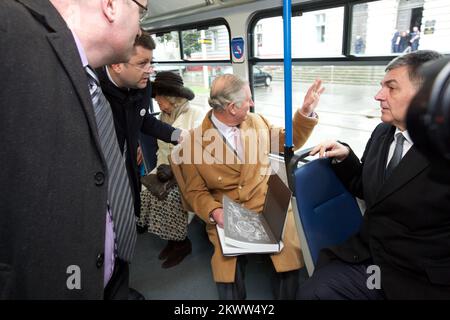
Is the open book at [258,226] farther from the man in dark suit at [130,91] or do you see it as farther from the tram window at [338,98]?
the tram window at [338,98]

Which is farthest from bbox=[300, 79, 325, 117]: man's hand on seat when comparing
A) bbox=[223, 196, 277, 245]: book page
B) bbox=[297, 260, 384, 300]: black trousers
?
bbox=[297, 260, 384, 300]: black trousers

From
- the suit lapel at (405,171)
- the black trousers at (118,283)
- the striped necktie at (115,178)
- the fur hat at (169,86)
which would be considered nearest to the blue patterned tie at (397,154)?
the suit lapel at (405,171)

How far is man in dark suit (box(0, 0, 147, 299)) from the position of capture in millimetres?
614

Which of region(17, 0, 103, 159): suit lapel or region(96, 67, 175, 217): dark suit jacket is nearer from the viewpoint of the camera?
region(17, 0, 103, 159): suit lapel

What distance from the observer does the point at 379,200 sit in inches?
53.7

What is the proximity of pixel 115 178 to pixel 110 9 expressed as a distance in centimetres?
59

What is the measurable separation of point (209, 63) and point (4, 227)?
3030 mm

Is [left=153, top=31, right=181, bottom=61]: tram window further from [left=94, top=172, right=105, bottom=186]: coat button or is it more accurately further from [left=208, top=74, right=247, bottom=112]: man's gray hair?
[left=94, top=172, right=105, bottom=186]: coat button

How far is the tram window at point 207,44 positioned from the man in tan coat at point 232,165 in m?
1.44

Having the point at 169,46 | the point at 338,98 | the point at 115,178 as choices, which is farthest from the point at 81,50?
the point at 169,46

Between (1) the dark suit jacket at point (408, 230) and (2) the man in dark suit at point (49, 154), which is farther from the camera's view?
(1) the dark suit jacket at point (408, 230)

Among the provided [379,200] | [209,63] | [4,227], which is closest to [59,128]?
[4,227]

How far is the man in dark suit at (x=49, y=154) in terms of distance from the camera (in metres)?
0.61
